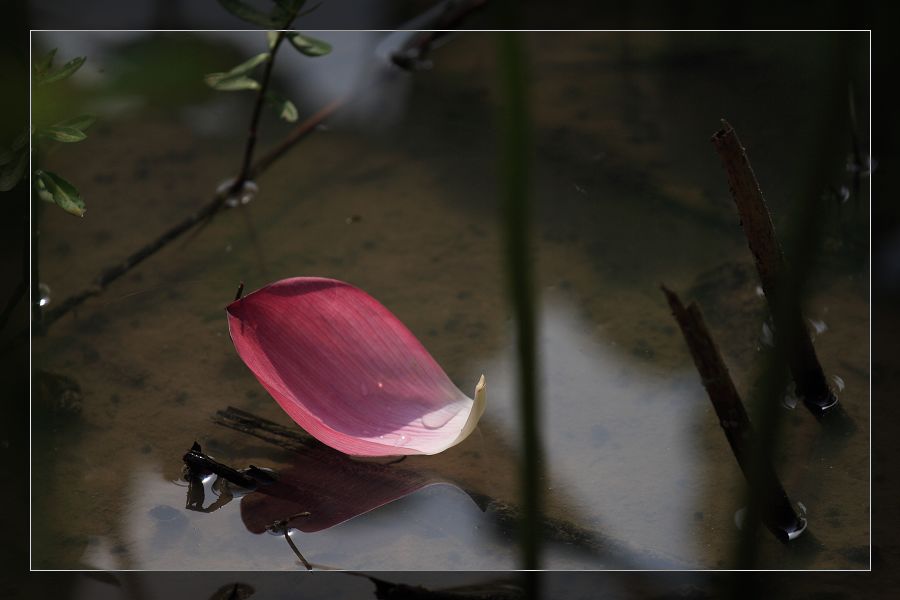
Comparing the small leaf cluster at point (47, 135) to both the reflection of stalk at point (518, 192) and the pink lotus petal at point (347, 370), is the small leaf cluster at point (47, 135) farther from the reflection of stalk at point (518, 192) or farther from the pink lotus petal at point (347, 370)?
the reflection of stalk at point (518, 192)

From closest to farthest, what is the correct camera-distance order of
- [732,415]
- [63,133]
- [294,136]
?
1. [732,415]
2. [63,133]
3. [294,136]

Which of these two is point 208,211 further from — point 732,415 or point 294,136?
point 732,415

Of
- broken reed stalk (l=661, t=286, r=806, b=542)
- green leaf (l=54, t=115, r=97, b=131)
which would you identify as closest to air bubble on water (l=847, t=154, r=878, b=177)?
broken reed stalk (l=661, t=286, r=806, b=542)

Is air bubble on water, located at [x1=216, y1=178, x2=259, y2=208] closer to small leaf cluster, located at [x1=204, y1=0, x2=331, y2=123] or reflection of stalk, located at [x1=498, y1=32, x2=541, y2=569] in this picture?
small leaf cluster, located at [x1=204, y1=0, x2=331, y2=123]

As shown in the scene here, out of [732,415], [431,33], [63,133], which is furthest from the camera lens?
[431,33]

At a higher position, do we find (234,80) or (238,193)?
(234,80)

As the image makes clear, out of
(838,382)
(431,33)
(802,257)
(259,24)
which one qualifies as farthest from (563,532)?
(431,33)
